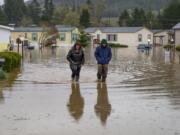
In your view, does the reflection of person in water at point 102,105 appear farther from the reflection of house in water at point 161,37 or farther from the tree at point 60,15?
the tree at point 60,15

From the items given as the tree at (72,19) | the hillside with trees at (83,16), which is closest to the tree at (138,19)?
the hillside with trees at (83,16)

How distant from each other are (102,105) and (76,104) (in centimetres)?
64

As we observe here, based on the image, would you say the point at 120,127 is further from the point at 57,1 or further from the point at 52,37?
the point at 57,1

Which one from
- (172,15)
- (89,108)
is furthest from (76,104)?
Answer: (172,15)

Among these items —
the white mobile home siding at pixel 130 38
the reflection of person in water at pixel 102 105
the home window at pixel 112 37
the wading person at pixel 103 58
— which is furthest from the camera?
the home window at pixel 112 37

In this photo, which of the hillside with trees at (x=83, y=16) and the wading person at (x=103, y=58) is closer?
the wading person at (x=103, y=58)

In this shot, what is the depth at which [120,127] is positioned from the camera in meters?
9.41

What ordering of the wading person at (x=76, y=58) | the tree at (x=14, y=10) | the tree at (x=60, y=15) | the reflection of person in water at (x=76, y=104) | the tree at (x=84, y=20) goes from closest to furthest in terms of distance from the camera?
1. the reflection of person in water at (x=76, y=104)
2. the wading person at (x=76, y=58)
3. the tree at (x=84, y=20)
4. the tree at (x=60, y=15)
5. the tree at (x=14, y=10)

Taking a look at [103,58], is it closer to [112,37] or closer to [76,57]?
[76,57]

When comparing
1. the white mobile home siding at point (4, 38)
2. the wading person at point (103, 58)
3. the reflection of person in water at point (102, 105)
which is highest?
A: the white mobile home siding at point (4, 38)

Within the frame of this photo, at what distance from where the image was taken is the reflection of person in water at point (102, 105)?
417 inches

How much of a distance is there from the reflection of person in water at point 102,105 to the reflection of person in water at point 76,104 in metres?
0.38

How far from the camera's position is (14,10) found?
137125 millimetres

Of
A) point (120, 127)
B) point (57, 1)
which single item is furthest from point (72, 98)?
point (57, 1)
